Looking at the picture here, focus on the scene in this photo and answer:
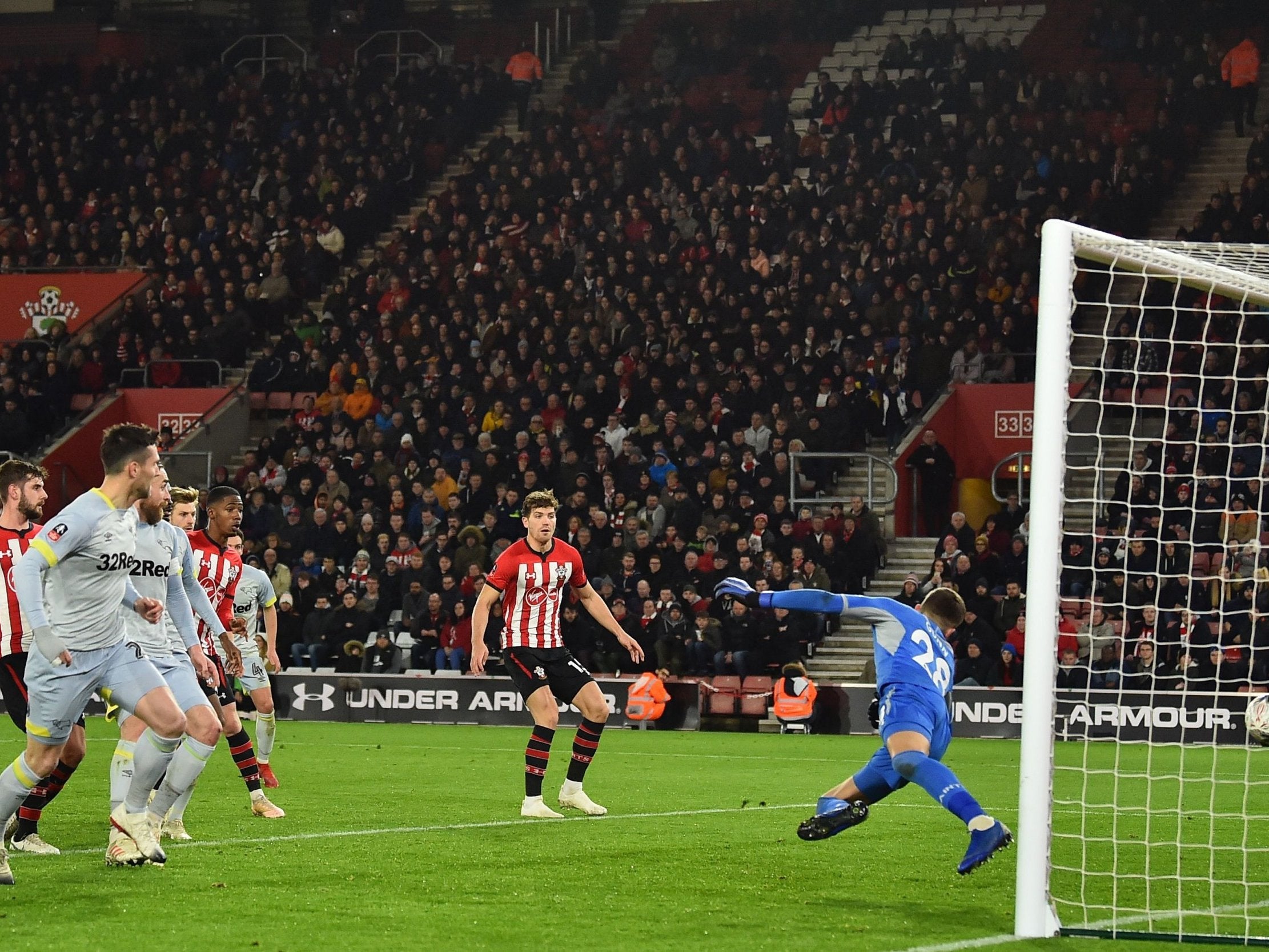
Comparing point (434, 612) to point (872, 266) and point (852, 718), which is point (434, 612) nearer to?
point (852, 718)

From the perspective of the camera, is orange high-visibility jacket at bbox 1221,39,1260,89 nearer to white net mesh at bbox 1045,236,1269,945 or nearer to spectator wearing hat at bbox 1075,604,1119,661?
white net mesh at bbox 1045,236,1269,945

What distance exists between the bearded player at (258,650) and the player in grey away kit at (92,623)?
4451mm

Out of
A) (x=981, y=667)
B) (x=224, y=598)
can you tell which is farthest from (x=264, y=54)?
(x=224, y=598)

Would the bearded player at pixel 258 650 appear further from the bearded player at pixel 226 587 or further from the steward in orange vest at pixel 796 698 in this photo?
the steward in orange vest at pixel 796 698

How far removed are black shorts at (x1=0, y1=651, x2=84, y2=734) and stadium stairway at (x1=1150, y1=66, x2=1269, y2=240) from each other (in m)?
20.6

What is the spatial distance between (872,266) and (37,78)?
18.1 m

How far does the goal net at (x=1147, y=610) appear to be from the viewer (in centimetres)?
739

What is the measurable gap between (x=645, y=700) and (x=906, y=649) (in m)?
13.0

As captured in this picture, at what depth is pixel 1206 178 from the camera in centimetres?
2786

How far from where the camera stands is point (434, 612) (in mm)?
23281

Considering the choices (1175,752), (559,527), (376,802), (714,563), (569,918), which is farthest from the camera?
(559,527)

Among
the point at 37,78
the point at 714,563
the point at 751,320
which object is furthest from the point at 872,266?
the point at 37,78

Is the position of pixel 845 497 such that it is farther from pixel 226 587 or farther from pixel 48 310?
pixel 48 310

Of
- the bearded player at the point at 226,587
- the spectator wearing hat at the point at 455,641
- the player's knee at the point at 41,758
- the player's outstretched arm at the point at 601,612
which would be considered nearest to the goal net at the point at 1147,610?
the player's outstretched arm at the point at 601,612
